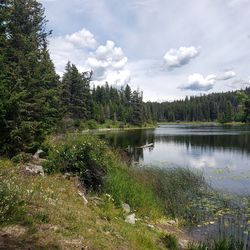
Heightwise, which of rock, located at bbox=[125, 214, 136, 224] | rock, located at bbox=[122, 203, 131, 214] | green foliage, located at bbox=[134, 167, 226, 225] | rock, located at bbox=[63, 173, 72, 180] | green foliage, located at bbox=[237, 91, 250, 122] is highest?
green foliage, located at bbox=[237, 91, 250, 122]

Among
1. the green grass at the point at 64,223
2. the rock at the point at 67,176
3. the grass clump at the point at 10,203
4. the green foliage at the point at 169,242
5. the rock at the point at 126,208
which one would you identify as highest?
the grass clump at the point at 10,203

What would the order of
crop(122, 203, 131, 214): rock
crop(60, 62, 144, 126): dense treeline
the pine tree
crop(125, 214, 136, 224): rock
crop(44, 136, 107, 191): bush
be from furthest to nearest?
crop(60, 62, 144, 126): dense treeline < the pine tree < crop(44, 136, 107, 191): bush < crop(122, 203, 131, 214): rock < crop(125, 214, 136, 224): rock

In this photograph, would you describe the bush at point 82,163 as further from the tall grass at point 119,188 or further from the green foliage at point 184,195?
the green foliage at point 184,195

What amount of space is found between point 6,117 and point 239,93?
12070 mm

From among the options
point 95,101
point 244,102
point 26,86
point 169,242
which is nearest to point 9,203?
point 169,242

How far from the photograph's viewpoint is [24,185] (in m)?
8.32

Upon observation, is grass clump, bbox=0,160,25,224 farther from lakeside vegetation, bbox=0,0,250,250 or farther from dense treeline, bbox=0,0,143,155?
dense treeline, bbox=0,0,143,155

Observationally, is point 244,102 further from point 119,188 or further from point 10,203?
point 119,188

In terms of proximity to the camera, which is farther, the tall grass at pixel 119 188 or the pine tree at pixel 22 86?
the pine tree at pixel 22 86

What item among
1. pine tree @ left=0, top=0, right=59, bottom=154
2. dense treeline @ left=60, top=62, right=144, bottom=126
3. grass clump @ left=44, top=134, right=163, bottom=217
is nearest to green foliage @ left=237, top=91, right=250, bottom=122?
grass clump @ left=44, top=134, right=163, bottom=217

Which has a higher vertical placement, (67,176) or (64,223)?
(67,176)

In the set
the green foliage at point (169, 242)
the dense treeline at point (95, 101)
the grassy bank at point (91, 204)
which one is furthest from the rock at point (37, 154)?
the dense treeline at point (95, 101)

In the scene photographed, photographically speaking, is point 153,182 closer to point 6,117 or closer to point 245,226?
point 245,226

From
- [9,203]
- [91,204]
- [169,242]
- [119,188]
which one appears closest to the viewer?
[9,203]
